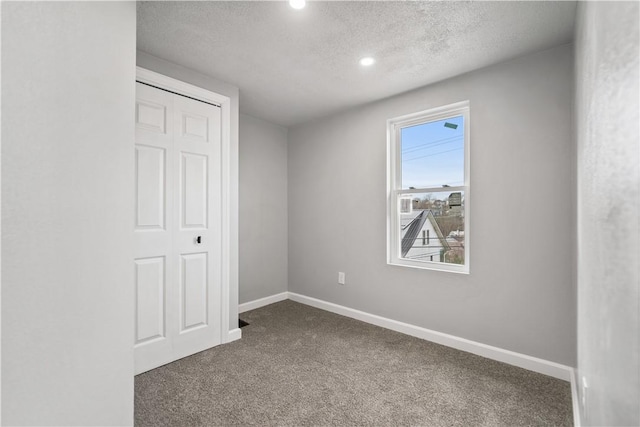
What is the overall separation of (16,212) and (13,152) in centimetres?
16

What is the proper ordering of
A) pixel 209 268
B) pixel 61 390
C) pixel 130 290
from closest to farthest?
pixel 61 390 → pixel 130 290 → pixel 209 268

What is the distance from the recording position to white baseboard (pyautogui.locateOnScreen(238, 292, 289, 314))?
11.7 ft

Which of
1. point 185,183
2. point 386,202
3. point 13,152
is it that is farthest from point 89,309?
point 386,202

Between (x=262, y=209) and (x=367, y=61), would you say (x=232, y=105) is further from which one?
(x=262, y=209)

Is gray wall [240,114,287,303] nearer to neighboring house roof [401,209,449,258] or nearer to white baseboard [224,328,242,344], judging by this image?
white baseboard [224,328,242,344]

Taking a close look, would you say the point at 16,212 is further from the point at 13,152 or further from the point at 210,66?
the point at 210,66

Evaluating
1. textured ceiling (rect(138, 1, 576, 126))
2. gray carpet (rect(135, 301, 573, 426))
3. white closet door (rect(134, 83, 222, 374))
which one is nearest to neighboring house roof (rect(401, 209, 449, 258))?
gray carpet (rect(135, 301, 573, 426))

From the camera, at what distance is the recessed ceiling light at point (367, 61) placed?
7.56 ft

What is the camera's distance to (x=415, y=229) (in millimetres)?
3020

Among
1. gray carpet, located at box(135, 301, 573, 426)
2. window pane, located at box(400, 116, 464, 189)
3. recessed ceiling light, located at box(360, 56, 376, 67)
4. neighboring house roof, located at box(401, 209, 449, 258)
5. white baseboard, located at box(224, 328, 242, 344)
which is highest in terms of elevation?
recessed ceiling light, located at box(360, 56, 376, 67)

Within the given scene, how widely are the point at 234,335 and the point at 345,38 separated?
2659mm

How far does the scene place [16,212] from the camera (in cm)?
77

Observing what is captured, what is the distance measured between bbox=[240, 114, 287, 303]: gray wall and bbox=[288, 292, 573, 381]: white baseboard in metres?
0.85

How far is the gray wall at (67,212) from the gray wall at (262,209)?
246 cm
